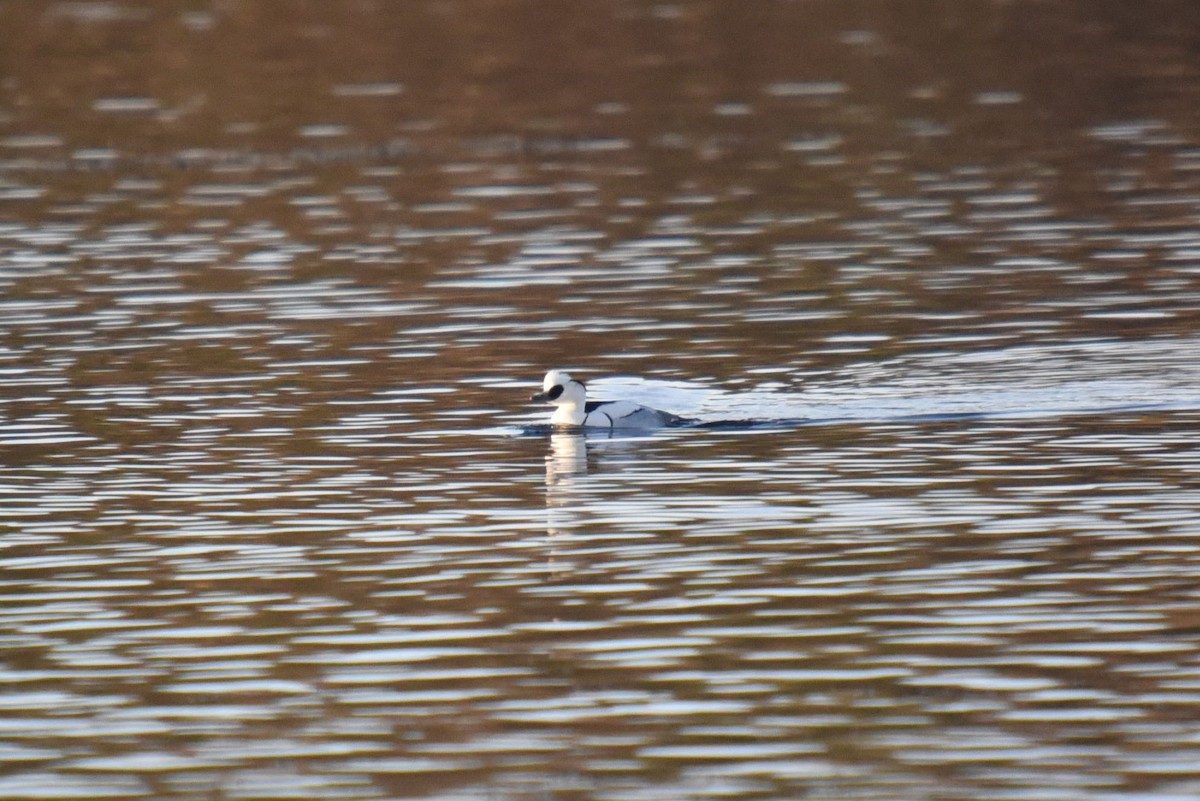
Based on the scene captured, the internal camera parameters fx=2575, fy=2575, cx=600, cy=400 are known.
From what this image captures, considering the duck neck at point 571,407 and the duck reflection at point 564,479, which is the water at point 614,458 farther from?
the duck neck at point 571,407

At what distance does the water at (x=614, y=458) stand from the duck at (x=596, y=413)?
0.74 feet

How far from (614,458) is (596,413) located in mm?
1155

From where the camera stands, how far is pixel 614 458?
19.9m

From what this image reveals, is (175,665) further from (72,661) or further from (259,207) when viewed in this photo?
(259,207)

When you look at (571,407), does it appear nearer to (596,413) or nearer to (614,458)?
(596,413)

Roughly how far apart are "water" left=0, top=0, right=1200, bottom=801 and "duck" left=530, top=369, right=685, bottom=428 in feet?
0.74

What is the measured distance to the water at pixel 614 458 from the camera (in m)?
12.0

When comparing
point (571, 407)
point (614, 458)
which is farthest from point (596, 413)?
point (614, 458)

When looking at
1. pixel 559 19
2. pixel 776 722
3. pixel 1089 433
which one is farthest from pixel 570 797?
pixel 559 19

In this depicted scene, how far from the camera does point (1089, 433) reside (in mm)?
19453

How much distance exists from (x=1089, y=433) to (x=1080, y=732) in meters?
8.15

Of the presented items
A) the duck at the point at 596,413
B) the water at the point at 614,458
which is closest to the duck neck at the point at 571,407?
the duck at the point at 596,413

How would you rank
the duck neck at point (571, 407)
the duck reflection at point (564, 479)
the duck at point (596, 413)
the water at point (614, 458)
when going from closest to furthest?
the water at point (614, 458) < the duck reflection at point (564, 479) < the duck neck at point (571, 407) < the duck at point (596, 413)

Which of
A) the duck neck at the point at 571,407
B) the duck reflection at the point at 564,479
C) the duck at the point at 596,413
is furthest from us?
the duck at the point at 596,413
